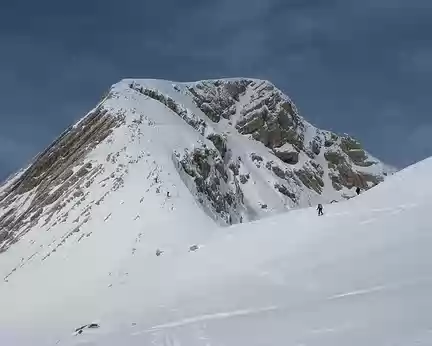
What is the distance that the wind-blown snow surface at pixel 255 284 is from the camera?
12055 mm

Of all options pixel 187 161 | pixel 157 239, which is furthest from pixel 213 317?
pixel 187 161

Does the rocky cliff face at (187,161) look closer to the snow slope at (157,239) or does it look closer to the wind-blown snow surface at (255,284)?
the snow slope at (157,239)

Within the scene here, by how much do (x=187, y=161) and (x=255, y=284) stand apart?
3330cm

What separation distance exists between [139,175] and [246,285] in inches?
1017

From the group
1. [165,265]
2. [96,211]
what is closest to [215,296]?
[165,265]

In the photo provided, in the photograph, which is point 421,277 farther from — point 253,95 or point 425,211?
point 253,95

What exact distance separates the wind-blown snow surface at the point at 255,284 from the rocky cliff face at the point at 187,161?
21.6 feet

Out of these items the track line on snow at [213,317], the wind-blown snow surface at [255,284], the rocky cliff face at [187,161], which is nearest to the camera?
the wind-blown snow surface at [255,284]

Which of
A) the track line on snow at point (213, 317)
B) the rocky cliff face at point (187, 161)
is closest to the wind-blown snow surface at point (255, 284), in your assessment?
the track line on snow at point (213, 317)

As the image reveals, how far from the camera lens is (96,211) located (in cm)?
3916

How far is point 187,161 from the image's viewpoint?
50.9m

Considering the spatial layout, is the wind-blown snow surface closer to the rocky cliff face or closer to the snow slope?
the snow slope

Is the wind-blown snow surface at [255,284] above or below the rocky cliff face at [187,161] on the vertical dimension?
below

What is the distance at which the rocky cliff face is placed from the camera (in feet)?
143
